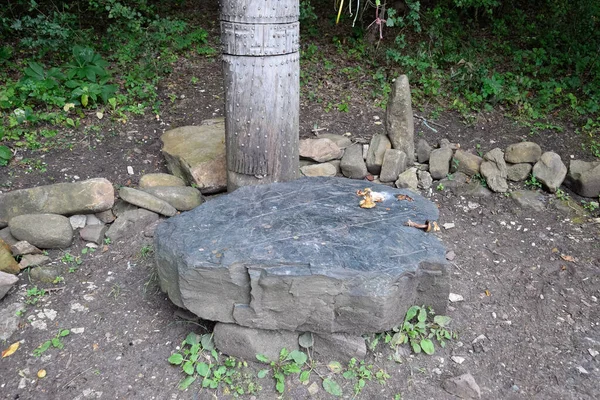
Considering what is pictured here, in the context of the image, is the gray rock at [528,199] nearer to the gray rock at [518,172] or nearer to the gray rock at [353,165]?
the gray rock at [518,172]

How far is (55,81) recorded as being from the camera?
4965 millimetres

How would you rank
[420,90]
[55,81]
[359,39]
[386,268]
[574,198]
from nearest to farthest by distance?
1. [386,268]
2. [574,198]
3. [55,81]
4. [420,90]
5. [359,39]

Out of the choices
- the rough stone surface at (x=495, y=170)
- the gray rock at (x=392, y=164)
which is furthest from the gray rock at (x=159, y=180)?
the rough stone surface at (x=495, y=170)

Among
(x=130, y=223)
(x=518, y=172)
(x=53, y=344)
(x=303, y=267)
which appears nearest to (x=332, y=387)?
(x=303, y=267)

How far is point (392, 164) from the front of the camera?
4145mm

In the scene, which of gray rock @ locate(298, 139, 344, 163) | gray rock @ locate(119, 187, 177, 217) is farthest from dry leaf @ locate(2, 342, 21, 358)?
gray rock @ locate(298, 139, 344, 163)

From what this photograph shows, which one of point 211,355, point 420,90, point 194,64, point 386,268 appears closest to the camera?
point 386,268

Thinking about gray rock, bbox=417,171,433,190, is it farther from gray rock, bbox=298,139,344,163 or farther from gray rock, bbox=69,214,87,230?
gray rock, bbox=69,214,87,230

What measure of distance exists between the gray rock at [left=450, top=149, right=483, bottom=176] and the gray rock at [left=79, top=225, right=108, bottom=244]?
2.76 meters

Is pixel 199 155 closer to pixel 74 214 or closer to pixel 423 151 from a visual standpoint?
pixel 74 214

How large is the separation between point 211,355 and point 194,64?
4.11 m

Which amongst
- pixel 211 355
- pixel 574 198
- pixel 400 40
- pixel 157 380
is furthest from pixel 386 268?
pixel 400 40

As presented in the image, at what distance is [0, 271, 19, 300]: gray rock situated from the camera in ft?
9.59

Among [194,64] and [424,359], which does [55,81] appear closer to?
[194,64]
